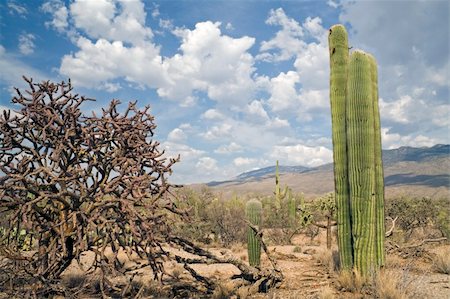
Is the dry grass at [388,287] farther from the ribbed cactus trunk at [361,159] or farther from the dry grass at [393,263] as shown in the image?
the dry grass at [393,263]

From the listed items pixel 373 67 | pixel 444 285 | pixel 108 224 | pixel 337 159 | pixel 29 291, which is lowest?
pixel 444 285

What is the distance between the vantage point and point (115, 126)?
575 cm

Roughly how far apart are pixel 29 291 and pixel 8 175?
5.17 ft

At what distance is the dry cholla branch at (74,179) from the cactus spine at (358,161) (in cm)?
469

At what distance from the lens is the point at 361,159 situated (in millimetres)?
8430

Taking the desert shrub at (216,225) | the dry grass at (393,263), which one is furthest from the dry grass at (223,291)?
the desert shrub at (216,225)

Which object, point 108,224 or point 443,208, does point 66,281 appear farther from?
point 443,208

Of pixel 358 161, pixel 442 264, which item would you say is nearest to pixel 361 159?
pixel 358 161

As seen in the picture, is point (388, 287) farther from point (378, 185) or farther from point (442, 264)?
point (442, 264)

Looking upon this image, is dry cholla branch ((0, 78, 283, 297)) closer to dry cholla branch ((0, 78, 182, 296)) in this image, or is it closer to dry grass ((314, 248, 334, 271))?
dry cholla branch ((0, 78, 182, 296))

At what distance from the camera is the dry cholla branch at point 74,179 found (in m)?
4.85

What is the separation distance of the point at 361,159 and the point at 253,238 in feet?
12.6

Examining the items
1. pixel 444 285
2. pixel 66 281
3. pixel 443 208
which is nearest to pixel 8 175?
pixel 66 281

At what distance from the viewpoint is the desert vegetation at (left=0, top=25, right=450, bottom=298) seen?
486 centimetres
